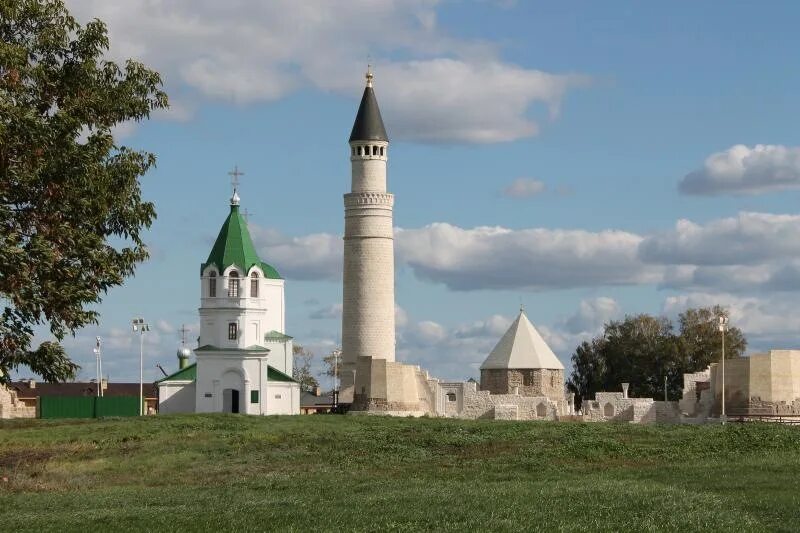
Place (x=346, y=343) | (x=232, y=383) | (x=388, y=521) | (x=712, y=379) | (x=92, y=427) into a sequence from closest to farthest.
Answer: (x=388, y=521) < (x=92, y=427) < (x=712, y=379) < (x=232, y=383) < (x=346, y=343)

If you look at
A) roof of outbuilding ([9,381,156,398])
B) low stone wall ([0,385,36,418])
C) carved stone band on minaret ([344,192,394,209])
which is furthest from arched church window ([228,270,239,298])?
roof of outbuilding ([9,381,156,398])

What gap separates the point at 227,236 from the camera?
71.6 metres

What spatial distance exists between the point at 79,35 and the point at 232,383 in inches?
1687

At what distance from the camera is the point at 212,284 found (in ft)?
236

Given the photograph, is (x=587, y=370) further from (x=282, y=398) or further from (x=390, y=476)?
(x=390, y=476)

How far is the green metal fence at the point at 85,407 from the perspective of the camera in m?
69.6

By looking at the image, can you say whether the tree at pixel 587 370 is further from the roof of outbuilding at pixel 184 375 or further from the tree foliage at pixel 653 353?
the roof of outbuilding at pixel 184 375

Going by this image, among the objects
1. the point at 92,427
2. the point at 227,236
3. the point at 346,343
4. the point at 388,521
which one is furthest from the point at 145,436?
the point at 346,343

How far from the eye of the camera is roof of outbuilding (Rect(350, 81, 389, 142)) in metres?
78.4

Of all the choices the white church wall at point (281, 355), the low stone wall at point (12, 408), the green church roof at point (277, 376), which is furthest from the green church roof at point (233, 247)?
the low stone wall at point (12, 408)

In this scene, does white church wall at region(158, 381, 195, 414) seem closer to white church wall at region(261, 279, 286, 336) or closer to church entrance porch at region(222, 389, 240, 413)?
church entrance porch at region(222, 389, 240, 413)

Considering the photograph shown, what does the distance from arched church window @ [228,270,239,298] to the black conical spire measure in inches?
484

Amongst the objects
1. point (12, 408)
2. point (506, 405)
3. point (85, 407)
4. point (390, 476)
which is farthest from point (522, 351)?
point (390, 476)

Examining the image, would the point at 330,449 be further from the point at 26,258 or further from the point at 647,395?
the point at 647,395
